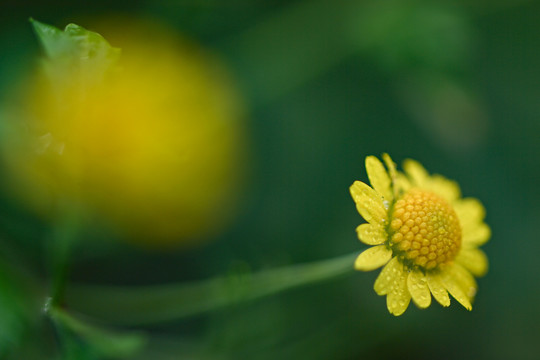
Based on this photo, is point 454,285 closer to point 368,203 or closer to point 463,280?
point 463,280

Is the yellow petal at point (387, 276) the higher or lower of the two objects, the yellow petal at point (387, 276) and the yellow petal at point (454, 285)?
the higher

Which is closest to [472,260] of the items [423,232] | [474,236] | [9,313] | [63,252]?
[474,236]

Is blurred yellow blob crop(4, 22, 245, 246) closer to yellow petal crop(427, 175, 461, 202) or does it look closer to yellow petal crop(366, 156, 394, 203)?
yellow petal crop(366, 156, 394, 203)

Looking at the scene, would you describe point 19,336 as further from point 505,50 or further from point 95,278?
point 505,50

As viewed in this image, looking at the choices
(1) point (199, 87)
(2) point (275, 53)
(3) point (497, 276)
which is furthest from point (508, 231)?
(1) point (199, 87)

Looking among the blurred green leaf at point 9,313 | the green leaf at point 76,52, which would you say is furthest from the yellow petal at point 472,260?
the blurred green leaf at point 9,313

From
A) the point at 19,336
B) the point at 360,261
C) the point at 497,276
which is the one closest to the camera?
the point at 360,261

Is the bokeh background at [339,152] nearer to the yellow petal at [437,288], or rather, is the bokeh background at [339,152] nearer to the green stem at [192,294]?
the green stem at [192,294]
